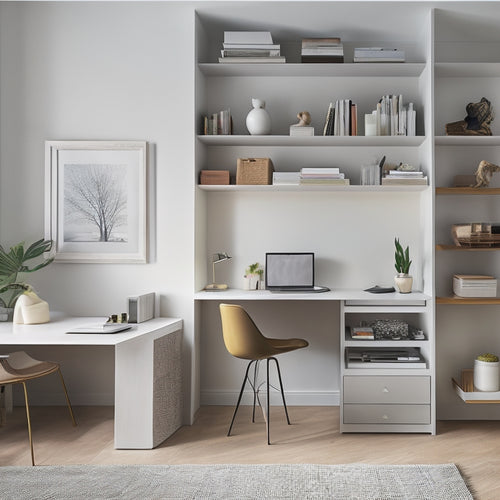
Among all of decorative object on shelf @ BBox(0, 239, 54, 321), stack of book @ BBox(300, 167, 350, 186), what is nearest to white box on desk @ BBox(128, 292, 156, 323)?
decorative object on shelf @ BBox(0, 239, 54, 321)

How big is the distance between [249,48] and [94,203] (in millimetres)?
1441

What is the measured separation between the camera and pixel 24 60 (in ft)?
11.9

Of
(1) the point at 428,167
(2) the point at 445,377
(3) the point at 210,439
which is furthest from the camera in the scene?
(2) the point at 445,377

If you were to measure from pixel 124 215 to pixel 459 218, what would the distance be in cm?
227

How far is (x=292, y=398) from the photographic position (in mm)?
3807

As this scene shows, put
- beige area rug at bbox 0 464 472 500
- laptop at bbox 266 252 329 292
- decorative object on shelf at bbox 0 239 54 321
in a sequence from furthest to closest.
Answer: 1. laptop at bbox 266 252 329 292
2. decorative object on shelf at bbox 0 239 54 321
3. beige area rug at bbox 0 464 472 500

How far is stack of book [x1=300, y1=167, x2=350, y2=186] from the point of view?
3486 mm

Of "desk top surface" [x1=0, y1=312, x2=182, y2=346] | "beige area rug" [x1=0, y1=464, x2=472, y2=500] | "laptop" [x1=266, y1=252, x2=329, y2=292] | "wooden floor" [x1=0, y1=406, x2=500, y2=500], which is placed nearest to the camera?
"beige area rug" [x1=0, y1=464, x2=472, y2=500]

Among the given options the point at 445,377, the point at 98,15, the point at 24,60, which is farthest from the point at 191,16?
the point at 445,377

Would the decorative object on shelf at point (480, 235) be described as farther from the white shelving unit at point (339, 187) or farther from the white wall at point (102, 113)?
the white wall at point (102, 113)

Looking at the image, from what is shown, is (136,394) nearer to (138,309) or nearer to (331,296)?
(138,309)

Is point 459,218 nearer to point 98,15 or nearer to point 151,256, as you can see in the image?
point 151,256

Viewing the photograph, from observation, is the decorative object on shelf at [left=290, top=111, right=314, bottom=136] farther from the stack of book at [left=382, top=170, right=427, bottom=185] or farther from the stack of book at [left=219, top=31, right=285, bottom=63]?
the stack of book at [left=382, top=170, right=427, bottom=185]

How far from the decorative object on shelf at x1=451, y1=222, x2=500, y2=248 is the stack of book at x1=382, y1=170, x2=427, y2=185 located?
1.31 feet
